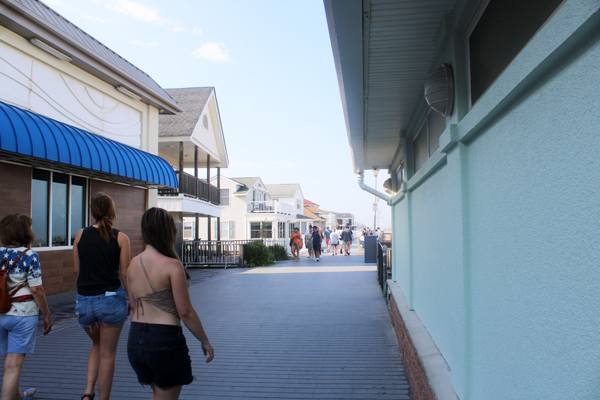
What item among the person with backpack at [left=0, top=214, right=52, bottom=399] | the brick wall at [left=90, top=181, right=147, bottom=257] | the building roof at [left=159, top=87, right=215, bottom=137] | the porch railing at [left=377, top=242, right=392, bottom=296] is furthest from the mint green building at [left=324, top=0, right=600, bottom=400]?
the building roof at [left=159, top=87, right=215, bottom=137]

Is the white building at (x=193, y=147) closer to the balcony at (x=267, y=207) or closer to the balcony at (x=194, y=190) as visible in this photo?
the balcony at (x=194, y=190)

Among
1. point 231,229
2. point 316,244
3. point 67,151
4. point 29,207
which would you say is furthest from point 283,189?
point 67,151

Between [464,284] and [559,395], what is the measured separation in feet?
4.02

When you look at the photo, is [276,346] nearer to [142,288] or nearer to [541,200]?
[142,288]

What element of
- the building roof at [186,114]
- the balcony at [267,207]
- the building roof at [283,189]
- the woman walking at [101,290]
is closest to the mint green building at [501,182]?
the woman walking at [101,290]

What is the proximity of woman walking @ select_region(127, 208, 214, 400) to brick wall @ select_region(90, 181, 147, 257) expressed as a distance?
9393mm

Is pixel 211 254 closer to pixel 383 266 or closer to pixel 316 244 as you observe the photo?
pixel 316 244

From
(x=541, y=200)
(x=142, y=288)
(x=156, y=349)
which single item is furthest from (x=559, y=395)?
(x=142, y=288)

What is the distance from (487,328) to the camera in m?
2.35

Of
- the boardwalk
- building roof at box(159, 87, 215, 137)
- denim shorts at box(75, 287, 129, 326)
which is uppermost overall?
building roof at box(159, 87, 215, 137)

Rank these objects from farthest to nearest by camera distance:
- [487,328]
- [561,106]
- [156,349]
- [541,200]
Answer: [156,349], [487,328], [541,200], [561,106]

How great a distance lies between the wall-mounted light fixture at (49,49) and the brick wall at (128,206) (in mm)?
3139

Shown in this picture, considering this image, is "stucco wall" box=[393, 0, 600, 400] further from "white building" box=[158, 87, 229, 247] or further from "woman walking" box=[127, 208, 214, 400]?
"white building" box=[158, 87, 229, 247]

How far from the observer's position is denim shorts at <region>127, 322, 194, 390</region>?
8.66ft
